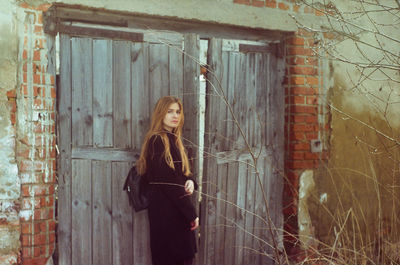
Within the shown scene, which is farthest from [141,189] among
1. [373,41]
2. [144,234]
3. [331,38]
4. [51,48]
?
[373,41]

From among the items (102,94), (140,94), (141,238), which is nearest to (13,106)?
(102,94)

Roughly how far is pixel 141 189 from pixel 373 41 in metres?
3.06

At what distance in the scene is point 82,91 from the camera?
11.5ft

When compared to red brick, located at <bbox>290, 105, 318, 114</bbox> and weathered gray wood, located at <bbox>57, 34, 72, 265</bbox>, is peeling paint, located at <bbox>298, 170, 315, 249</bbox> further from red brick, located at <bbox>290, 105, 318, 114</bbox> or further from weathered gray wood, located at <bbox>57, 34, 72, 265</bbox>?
weathered gray wood, located at <bbox>57, 34, 72, 265</bbox>

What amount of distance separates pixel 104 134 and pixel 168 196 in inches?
32.1

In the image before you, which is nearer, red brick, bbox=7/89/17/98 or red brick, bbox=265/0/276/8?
red brick, bbox=7/89/17/98

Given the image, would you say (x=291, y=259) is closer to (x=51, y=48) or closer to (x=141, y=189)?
(x=141, y=189)

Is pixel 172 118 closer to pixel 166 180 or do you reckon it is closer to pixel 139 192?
pixel 166 180

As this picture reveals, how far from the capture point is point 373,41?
15.3 feet

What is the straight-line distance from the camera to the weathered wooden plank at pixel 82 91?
3.46 meters

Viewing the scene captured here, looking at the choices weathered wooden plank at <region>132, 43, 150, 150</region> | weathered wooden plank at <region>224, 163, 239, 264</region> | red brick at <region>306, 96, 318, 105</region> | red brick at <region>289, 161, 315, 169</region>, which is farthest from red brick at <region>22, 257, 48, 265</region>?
red brick at <region>306, 96, 318, 105</region>

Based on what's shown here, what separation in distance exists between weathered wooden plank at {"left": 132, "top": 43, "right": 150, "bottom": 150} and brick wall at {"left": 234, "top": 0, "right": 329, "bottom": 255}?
1468mm

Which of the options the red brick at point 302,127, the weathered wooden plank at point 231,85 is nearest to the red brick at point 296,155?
the red brick at point 302,127

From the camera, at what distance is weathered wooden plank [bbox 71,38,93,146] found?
11.4ft
